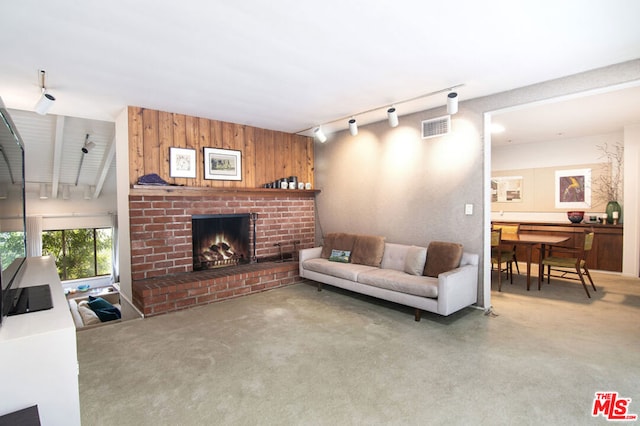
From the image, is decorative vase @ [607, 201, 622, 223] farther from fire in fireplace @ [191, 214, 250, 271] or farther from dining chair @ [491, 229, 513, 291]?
fire in fireplace @ [191, 214, 250, 271]

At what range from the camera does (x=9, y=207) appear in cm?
216

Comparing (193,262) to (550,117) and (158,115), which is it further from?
(550,117)

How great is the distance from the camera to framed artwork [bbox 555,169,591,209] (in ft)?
19.7

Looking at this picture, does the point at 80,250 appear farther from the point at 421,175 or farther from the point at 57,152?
the point at 421,175

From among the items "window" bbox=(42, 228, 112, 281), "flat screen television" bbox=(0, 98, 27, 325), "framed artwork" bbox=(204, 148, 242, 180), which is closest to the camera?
"flat screen television" bbox=(0, 98, 27, 325)

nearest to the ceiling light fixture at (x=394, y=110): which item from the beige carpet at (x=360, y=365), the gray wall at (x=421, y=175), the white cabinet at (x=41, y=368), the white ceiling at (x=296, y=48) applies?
the white ceiling at (x=296, y=48)

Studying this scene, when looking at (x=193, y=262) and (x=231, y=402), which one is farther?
(x=193, y=262)

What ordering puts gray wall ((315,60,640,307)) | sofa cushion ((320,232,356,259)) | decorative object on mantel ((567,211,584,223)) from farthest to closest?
decorative object on mantel ((567,211,584,223))
sofa cushion ((320,232,356,259))
gray wall ((315,60,640,307))

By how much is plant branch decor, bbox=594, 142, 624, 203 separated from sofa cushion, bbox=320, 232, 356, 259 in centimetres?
481

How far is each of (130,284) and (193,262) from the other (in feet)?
2.69

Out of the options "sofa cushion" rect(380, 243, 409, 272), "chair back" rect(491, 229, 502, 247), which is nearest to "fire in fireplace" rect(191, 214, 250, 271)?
"sofa cushion" rect(380, 243, 409, 272)

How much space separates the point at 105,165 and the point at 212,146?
4.04 metres

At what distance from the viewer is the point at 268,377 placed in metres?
2.35

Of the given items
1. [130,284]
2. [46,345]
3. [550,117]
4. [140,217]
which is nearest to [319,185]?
[140,217]
